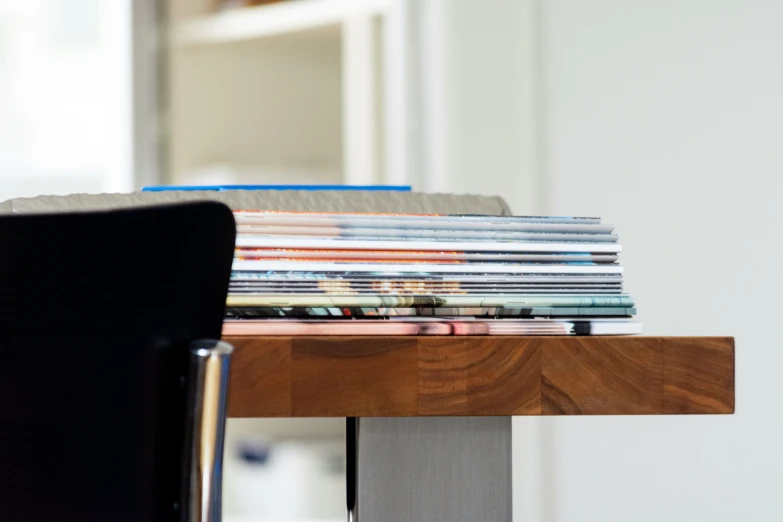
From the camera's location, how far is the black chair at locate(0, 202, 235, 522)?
465mm

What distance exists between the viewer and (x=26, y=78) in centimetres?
257

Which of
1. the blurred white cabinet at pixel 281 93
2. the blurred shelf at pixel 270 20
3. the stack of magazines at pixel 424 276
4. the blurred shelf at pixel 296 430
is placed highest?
the blurred shelf at pixel 270 20

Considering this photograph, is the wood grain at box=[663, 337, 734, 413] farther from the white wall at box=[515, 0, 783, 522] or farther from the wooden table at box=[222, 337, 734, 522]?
the white wall at box=[515, 0, 783, 522]

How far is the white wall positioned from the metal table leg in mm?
1187

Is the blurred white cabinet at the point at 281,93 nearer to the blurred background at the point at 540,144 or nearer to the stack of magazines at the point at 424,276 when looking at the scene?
the blurred background at the point at 540,144

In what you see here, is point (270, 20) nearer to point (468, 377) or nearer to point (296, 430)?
point (296, 430)

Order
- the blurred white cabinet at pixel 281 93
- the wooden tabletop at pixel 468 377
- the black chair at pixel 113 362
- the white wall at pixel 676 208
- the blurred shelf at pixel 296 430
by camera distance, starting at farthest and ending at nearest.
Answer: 1. the blurred white cabinet at pixel 281 93
2. the blurred shelf at pixel 296 430
3. the white wall at pixel 676 208
4. the wooden tabletop at pixel 468 377
5. the black chair at pixel 113 362

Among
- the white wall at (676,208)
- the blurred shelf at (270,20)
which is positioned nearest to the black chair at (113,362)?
the white wall at (676,208)

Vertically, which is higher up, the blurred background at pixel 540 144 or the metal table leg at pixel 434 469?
the blurred background at pixel 540 144

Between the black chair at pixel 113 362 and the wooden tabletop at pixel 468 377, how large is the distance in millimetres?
80

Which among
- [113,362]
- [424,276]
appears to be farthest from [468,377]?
[113,362]

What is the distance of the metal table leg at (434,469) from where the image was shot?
678mm

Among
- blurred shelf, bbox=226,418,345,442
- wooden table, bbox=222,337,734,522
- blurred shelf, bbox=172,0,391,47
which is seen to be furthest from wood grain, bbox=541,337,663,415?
blurred shelf, bbox=172,0,391,47

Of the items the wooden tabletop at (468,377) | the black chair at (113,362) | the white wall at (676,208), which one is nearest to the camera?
the black chair at (113,362)
